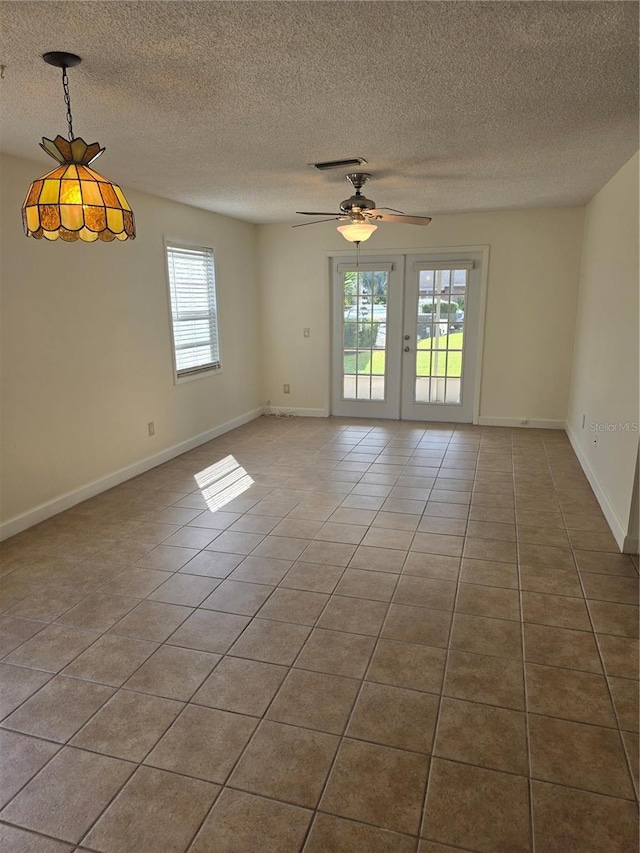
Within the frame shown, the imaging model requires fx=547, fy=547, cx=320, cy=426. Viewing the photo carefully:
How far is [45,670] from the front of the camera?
2.24 metres

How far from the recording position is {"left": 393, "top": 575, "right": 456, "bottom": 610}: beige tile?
269 centimetres

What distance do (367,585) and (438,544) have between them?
661 millimetres

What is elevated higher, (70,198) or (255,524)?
(70,198)

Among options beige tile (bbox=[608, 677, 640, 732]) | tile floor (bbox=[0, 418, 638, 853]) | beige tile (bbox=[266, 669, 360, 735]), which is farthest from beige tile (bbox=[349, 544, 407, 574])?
beige tile (bbox=[608, 677, 640, 732])

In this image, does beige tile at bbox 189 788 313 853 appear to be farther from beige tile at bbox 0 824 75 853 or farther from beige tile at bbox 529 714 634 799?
beige tile at bbox 529 714 634 799

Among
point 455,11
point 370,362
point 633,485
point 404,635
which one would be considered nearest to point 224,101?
point 455,11

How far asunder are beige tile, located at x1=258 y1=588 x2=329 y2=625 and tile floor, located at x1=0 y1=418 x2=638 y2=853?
1cm

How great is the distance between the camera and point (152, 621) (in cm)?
257

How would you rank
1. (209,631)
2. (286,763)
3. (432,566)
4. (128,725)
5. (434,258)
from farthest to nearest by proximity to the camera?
(434,258)
(432,566)
(209,631)
(128,725)
(286,763)

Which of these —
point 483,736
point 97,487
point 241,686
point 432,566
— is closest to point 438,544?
point 432,566

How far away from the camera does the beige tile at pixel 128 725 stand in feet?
6.09

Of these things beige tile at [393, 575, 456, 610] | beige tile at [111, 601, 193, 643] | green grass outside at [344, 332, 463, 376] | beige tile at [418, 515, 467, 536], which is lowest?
beige tile at [111, 601, 193, 643]

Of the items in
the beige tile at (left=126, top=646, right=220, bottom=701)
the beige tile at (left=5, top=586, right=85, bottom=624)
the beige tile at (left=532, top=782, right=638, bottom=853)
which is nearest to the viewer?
the beige tile at (left=532, top=782, right=638, bottom=853)

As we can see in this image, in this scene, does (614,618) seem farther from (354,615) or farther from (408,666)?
(354,615)
